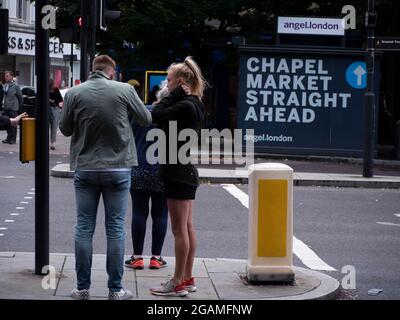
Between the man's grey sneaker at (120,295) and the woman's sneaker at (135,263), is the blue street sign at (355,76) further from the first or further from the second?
the man's grey sneaker at (120,295)

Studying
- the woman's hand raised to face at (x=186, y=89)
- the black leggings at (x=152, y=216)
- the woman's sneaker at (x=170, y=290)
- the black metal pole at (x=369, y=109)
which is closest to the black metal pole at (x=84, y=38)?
Result: the black metal pole at (x=369, y=109)

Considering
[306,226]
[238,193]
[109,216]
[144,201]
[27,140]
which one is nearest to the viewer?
[109,216]

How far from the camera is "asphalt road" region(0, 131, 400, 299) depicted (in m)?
9.98

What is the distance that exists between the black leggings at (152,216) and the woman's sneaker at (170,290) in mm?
1243

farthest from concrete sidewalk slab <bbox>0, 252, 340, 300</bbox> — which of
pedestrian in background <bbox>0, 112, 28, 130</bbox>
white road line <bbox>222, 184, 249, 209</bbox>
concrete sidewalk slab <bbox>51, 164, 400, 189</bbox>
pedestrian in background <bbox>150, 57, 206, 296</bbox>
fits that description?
concrete sidewalk slab <bbox>51, 164, 400, 189</bbox>

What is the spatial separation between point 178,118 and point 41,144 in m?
1.38

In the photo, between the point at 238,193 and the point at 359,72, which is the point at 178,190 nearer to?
the point at 238,193

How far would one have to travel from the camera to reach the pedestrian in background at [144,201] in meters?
8.77

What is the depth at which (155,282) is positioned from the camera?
8180 millimetres

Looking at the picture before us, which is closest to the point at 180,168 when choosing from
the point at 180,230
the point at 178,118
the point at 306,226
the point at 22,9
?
the point at 178,118

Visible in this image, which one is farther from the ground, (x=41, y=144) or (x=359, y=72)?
(x=359, y=72)

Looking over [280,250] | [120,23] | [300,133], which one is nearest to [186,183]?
[280,250]

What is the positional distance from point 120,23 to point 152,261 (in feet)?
60.2

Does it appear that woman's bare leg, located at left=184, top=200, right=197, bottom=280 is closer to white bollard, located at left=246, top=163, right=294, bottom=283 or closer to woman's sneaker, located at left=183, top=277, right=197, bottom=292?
woman's sneaker, located at left=183, top=277, right=197, bottom=292
